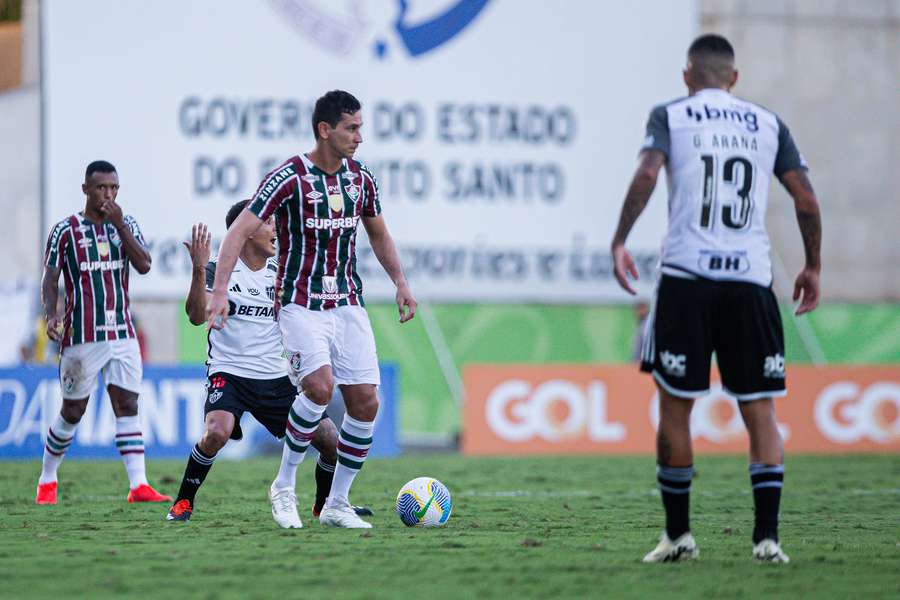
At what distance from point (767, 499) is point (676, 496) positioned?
0.41m

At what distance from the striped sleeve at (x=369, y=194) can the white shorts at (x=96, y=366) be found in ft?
10.8

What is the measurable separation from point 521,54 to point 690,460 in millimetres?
16488

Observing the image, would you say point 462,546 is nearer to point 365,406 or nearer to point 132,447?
point 365,406

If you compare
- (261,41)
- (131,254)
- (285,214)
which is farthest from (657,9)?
(285,214)

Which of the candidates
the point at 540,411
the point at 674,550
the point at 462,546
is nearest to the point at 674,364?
the point at 674,550

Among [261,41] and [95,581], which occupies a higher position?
[261,41]

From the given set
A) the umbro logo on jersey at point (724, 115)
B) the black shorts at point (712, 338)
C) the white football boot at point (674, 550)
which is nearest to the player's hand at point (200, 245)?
the black shorts at point (712, 338)

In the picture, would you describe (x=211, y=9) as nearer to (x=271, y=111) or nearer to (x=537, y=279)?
(x=271, y=111)

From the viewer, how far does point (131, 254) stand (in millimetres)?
10641

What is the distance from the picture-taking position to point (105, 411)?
695 inches

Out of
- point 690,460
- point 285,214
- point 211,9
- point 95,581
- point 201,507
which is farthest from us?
point 211,9

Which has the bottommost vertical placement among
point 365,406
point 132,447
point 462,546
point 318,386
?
point 462,546

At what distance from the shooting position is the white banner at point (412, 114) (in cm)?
2066

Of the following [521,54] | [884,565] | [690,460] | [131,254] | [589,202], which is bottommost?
[884,565]
